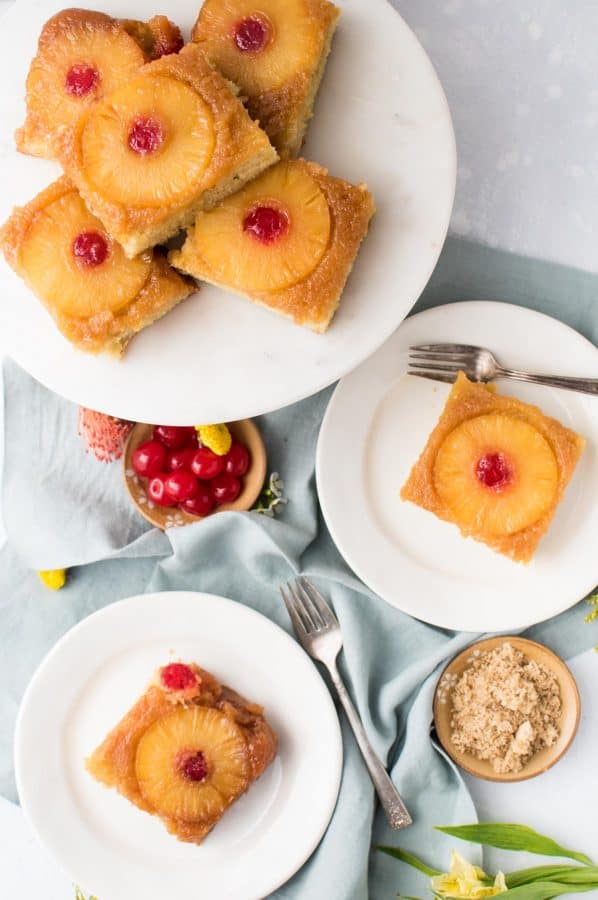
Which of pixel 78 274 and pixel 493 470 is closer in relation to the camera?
pixel 78 274

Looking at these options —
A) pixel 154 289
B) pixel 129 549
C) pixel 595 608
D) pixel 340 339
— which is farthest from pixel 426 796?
pixel 154 289

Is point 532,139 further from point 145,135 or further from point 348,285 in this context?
point 145,135

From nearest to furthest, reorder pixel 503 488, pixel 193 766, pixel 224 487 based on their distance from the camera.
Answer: pixel 503 488
pixel 193 766
pixel 224 487

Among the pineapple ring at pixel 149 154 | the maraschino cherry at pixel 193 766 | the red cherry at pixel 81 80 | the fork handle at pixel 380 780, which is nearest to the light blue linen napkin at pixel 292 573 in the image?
the fork handle at pixel 380 780

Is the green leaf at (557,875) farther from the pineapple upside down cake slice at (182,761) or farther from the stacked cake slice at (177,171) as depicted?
the stacked cake slice at (177,171)

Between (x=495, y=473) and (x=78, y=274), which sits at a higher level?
(x=78, y=274)

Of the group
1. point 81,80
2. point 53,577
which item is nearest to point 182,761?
point 53,577

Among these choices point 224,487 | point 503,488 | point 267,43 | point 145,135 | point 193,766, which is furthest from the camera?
point 224,487
